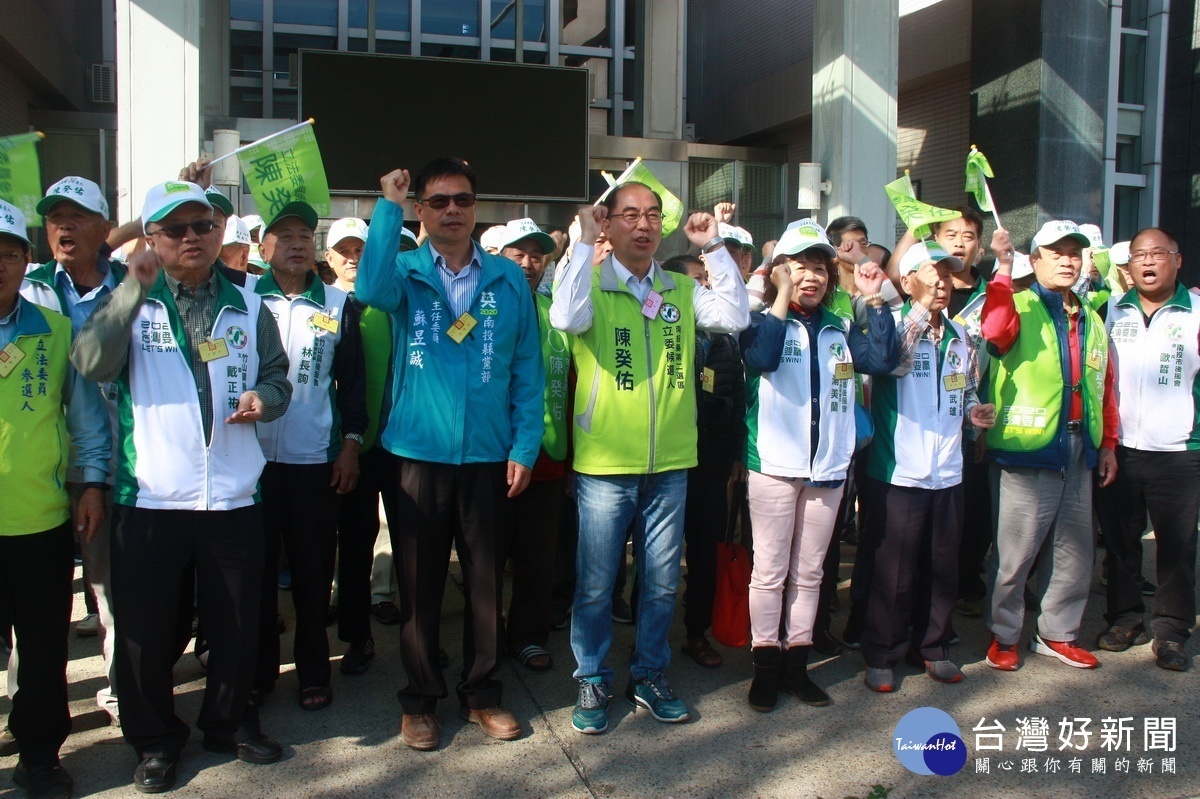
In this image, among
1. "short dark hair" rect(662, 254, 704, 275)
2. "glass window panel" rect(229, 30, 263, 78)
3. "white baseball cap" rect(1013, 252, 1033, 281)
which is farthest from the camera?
"glass window panel" rect(229, 30, 263, 78)

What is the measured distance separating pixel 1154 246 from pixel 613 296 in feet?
9.60

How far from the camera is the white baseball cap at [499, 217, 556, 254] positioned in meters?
Result: 4.70

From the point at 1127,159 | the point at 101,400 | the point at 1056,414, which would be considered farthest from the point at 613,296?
the point at 1127,159

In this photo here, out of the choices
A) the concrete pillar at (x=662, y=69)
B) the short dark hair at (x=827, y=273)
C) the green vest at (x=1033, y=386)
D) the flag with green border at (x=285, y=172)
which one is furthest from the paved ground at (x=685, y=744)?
the concrete pillar at (x=662, y=69)

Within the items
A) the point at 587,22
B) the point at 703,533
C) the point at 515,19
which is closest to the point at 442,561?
the point at 703,533

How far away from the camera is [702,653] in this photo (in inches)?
179

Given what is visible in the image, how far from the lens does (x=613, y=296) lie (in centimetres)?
385

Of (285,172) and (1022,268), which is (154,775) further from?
(1022,268)

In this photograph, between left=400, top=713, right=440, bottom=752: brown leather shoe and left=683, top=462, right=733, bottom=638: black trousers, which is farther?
left=683, top=462, right=733, bottom=638: black trousers

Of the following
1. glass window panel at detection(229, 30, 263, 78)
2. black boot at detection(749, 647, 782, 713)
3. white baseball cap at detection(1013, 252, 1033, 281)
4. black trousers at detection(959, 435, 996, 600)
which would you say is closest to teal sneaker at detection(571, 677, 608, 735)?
black boot at detection(749, 647, 782, 713)

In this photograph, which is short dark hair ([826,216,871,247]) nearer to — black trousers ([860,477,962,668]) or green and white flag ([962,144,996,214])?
green and white flag ([962,144,996,214])

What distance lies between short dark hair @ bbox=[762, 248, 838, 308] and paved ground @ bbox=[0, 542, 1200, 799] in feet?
5.82

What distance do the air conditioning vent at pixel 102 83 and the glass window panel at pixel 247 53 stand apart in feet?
6.12

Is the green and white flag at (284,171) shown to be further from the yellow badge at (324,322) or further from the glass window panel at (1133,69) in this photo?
the glass window panel at (1133,69)
